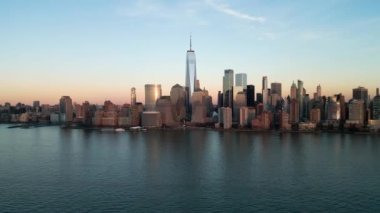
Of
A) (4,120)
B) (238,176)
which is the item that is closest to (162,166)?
(238,176)

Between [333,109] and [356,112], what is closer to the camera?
[356,112]

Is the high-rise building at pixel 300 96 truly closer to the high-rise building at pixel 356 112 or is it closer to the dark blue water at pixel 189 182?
the high-rise building at pixel 356 112

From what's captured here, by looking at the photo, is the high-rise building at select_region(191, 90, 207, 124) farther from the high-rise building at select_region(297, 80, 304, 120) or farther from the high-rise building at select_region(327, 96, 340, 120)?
the high-rise building at select_region(327, 96, 340, 120)

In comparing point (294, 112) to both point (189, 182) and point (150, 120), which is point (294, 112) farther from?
point (189, 182)

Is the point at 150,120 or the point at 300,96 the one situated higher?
the point at 300,96

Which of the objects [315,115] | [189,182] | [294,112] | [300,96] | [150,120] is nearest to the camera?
[189,182]

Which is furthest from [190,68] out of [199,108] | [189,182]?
[189,182]

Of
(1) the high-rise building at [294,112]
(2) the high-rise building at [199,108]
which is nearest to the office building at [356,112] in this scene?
(1) the high-rise building at [294,112]

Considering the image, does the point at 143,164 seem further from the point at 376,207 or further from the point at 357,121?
the point at 357,121
